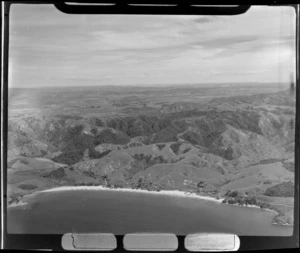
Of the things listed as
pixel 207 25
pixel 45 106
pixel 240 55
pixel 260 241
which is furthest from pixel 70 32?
pixel 260 241

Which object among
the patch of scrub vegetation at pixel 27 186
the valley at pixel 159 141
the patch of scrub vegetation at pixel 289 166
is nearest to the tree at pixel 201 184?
the valley at pixel 159 141

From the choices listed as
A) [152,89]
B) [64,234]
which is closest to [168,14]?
[152,89]

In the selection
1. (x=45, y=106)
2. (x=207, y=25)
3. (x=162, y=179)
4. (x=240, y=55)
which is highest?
(x=207, y=25)

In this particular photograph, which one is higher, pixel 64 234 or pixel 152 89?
pixel 152 89

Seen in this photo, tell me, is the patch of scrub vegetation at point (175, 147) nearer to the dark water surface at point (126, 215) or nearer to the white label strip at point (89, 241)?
the dark water surface at point (126, 215)

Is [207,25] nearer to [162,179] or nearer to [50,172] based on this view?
[162,179]

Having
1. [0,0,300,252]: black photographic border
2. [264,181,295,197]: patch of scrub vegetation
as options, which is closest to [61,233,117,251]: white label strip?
[0,0,300,252]: black photographic border

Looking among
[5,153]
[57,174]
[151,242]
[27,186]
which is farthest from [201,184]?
[5,153]

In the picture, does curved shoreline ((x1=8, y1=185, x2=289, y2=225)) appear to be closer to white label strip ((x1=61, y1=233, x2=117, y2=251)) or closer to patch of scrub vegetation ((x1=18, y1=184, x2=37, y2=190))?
patch of scrub vegetation ((x1=18, y1=184, x2=37, y2=190))
